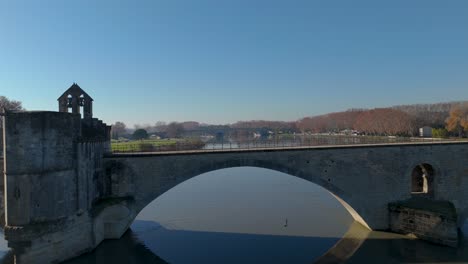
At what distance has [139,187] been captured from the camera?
63.5ft

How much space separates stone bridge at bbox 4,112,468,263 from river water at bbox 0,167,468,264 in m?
1.73

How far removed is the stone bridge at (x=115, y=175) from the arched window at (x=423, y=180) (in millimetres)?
74

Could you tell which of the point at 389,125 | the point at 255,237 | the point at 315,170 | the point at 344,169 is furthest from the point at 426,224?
the point at 389,125

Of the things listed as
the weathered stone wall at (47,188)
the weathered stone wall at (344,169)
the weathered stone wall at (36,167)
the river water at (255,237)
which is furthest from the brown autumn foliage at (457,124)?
the weathered stone wall at (36,167)

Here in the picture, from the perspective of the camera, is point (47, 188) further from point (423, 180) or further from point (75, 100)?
point (423, 180)

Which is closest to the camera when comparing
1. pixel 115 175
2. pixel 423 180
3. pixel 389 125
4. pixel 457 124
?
pixel 115 175

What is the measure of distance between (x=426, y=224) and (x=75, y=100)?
2276 cm

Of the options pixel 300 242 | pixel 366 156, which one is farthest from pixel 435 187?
pixel 300 242

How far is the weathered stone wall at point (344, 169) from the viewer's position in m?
19.4

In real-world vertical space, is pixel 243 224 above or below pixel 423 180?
below

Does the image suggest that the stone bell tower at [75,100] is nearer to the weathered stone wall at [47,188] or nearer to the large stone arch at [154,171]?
the weathered stone wall at [47,188]

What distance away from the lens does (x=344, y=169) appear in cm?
2195

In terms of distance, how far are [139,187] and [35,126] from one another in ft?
21.2

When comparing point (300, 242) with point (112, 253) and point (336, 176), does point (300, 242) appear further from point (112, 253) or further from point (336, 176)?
point (112, 253)
